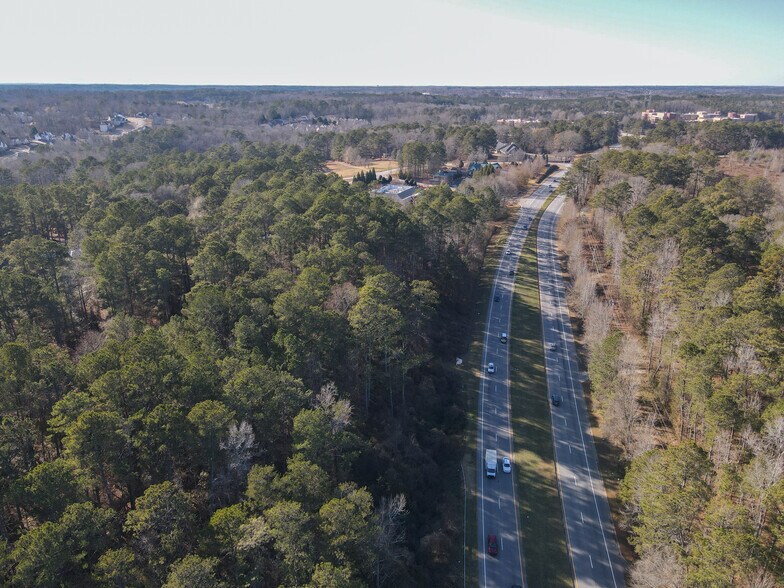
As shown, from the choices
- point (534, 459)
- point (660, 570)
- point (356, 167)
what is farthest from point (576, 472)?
point (356, 167)

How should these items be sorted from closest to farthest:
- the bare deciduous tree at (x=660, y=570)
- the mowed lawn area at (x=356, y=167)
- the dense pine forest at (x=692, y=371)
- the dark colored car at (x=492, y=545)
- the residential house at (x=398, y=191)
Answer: the bare deciduous tree at (x=660, y=570) → the dense pine forest at (x=692, y=371) → the dark colored car at (x=492, y=545) → the residential house at (x=398, y=191) → the mowed lawn area at (x=356, y=167)

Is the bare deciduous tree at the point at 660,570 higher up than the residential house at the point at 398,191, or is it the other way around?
the residential house at the point at 398,191

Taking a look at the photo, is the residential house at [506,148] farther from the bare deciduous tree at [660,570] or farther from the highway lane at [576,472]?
the bare deciduous tree at [660,570]

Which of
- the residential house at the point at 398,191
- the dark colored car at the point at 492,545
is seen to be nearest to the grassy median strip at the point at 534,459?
the dark colored car at the point at 492,545

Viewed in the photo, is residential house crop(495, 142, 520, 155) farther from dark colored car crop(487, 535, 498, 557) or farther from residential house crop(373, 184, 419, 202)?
dark colored car crop(487, 535, 498, 557)

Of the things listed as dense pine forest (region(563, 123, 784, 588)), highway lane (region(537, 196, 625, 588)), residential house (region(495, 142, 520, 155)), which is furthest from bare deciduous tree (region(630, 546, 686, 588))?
residential house (region(495, 142, 520, 155))

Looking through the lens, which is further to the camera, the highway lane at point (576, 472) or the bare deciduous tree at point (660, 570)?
the highway lane at point (576, 472)

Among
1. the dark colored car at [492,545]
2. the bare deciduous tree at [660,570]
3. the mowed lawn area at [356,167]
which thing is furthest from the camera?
the mowed lawn area at [356,167]
